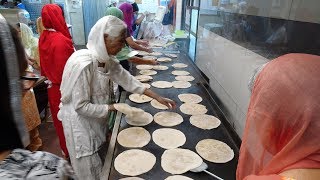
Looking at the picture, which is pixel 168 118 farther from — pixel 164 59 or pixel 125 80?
pixel 164 59

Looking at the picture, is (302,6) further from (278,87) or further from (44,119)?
(44,119)

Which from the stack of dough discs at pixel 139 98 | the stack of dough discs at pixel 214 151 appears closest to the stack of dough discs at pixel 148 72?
the stack of dough discs at pixel 139 98

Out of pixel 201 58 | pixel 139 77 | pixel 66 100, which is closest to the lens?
pixel 66 100

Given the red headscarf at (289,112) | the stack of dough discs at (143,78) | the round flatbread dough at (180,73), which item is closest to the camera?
the red headscarf at (289,112)

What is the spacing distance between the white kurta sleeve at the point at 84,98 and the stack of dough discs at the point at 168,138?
44cm

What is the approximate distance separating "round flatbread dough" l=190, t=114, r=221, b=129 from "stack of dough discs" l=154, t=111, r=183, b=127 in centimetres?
12

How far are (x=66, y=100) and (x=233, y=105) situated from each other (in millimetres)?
1346

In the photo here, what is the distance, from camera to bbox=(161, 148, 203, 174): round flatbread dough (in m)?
1.32

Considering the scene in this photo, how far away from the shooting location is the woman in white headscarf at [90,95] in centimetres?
154

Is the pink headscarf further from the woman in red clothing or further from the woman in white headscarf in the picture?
the woman in white headscarf

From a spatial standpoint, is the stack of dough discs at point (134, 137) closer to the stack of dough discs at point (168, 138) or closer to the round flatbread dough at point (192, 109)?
the stack of dough discs at point (168, 138)

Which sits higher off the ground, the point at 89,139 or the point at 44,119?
the point at 89,139

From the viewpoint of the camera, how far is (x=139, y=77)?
9.16 feet

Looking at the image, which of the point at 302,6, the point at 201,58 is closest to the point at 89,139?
the point at 302,6
